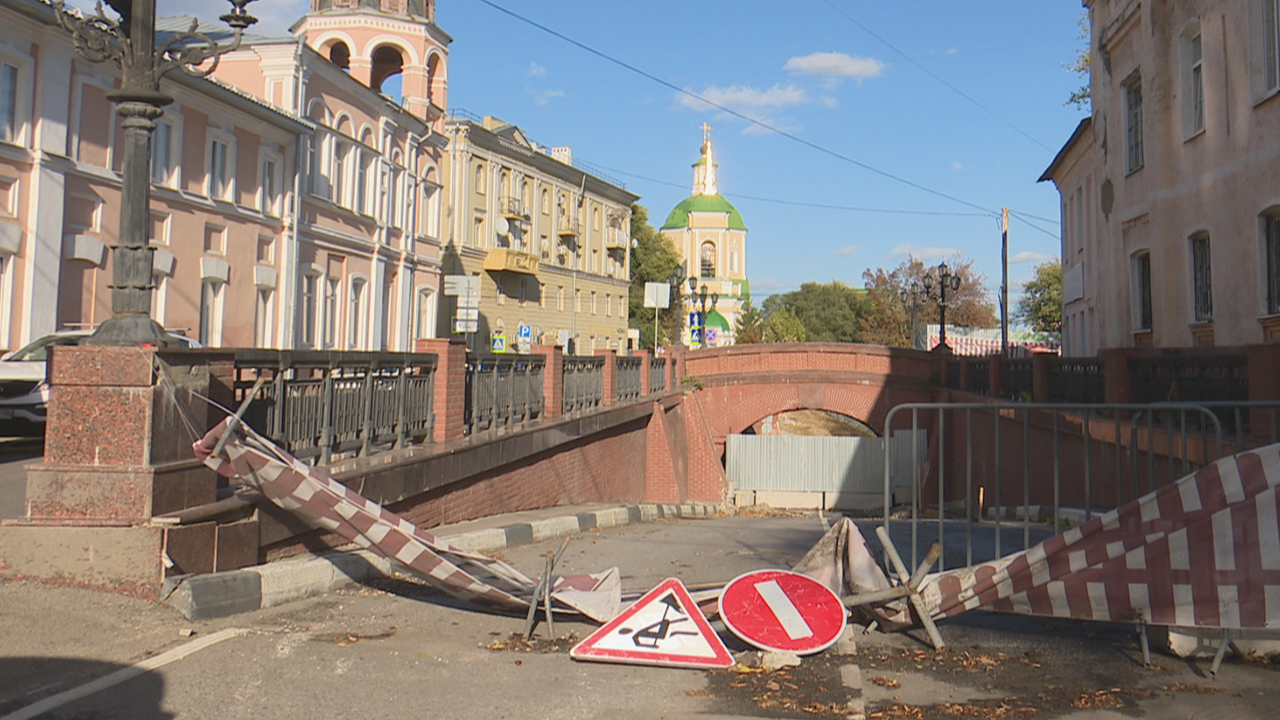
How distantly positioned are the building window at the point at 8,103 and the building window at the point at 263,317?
27.5 feet

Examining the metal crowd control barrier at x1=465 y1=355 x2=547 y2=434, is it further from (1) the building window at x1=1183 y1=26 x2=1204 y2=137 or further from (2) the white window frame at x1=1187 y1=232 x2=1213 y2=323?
(1) the building window at x1=1183 y1=26 x2=1204 y2=137

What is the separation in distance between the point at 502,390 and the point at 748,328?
198ft

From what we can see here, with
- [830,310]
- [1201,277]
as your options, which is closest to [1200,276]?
[1201,277]

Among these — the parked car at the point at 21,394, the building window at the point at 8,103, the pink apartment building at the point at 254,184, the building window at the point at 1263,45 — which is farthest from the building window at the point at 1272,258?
the building window at the point at 8,103

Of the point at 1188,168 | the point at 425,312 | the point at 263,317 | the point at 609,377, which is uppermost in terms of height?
the point at 1188,168

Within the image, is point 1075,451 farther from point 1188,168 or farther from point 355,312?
point 355,312

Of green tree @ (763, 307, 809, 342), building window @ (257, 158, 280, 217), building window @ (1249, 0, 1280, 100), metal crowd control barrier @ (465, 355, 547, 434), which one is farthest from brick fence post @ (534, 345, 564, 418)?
green tree @ (763, 307, 809, 342)

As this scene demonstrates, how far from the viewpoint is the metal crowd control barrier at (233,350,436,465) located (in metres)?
7.00

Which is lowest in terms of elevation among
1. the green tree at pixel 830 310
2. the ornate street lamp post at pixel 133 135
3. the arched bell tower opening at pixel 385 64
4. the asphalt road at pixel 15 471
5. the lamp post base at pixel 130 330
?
the asphalt road at pixel 15 471

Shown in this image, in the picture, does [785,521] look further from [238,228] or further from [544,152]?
[544,152]

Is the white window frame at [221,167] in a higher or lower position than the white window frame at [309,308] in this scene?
higher

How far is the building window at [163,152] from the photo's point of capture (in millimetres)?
20969

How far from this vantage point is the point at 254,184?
962 inches

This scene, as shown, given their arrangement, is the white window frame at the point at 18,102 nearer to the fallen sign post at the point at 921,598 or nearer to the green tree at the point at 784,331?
the fallen sign post at the point at 921,598
